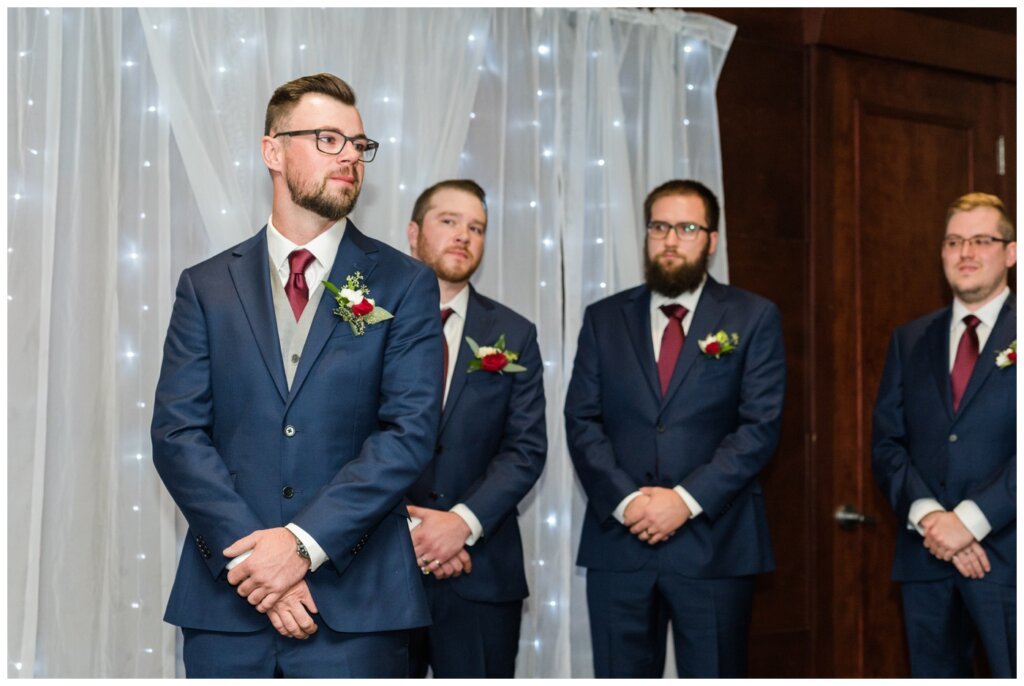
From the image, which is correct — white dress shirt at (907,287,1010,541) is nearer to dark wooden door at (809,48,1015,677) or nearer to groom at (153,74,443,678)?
dark wooden door at (809,48,1015,677)

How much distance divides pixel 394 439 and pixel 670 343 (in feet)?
5.13

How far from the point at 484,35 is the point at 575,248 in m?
0.88

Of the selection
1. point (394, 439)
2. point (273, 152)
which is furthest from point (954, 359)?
point (273, 152)

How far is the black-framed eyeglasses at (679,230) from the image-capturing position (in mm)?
4133

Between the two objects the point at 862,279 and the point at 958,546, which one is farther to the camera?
the point at 862,279

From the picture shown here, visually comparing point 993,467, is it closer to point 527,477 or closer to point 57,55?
point 527,477

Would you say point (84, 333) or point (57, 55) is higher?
point (57, 55)

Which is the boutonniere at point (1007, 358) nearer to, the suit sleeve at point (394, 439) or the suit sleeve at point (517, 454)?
the suit sleeve at point (517, 454)

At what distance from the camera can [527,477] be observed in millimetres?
3691

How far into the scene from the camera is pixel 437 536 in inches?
136

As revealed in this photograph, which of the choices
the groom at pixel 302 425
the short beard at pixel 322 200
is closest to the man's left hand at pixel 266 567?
the groom at pixel 302 425

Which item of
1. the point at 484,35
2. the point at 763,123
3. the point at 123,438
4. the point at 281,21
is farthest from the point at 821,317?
the point at 123,438

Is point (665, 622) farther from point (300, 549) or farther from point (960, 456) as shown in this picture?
point (300, 549)

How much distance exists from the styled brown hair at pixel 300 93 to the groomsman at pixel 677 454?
1505 mm
